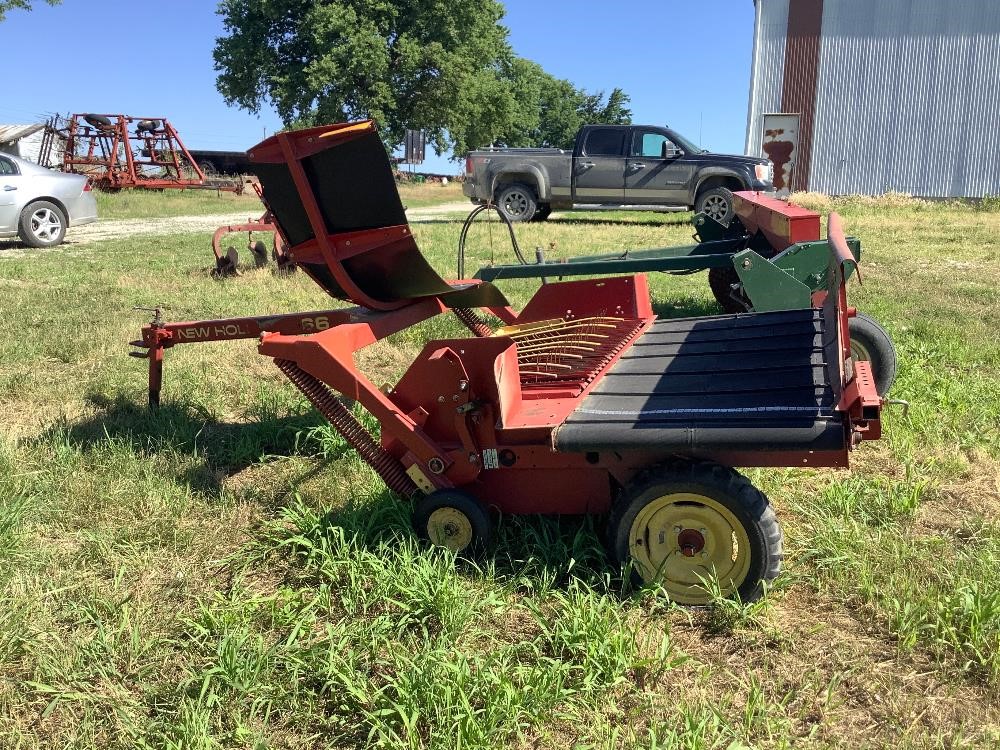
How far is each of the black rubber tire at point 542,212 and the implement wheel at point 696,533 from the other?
45.8ft

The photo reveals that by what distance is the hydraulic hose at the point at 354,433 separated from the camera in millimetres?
2926

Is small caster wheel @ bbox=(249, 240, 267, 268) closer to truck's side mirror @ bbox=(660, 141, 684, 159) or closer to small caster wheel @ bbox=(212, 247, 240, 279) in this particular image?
small caster wheel @ bbox=(212, 247, 240, 279)

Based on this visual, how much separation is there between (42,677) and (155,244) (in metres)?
11.1

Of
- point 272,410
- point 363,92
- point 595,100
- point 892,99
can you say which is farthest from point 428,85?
point 595,100

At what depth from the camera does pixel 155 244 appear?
12.2m

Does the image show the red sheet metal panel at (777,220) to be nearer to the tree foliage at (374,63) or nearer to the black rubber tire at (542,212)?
the black rubber tire at (542,212)

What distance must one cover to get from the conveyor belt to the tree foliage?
32.1m

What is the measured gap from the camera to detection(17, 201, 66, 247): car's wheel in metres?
11.6

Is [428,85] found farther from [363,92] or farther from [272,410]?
[272,410]

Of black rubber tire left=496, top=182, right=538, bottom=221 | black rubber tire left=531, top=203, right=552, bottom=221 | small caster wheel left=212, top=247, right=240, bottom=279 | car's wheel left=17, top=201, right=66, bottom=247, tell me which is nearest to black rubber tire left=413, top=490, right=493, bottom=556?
small caster wheel left=212, top=247, right=240, bottom=279

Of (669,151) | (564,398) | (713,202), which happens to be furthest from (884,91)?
(564,398)

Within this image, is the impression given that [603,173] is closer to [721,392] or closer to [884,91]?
[884,91]

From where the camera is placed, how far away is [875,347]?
420 cm

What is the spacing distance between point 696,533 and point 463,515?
81 cm
